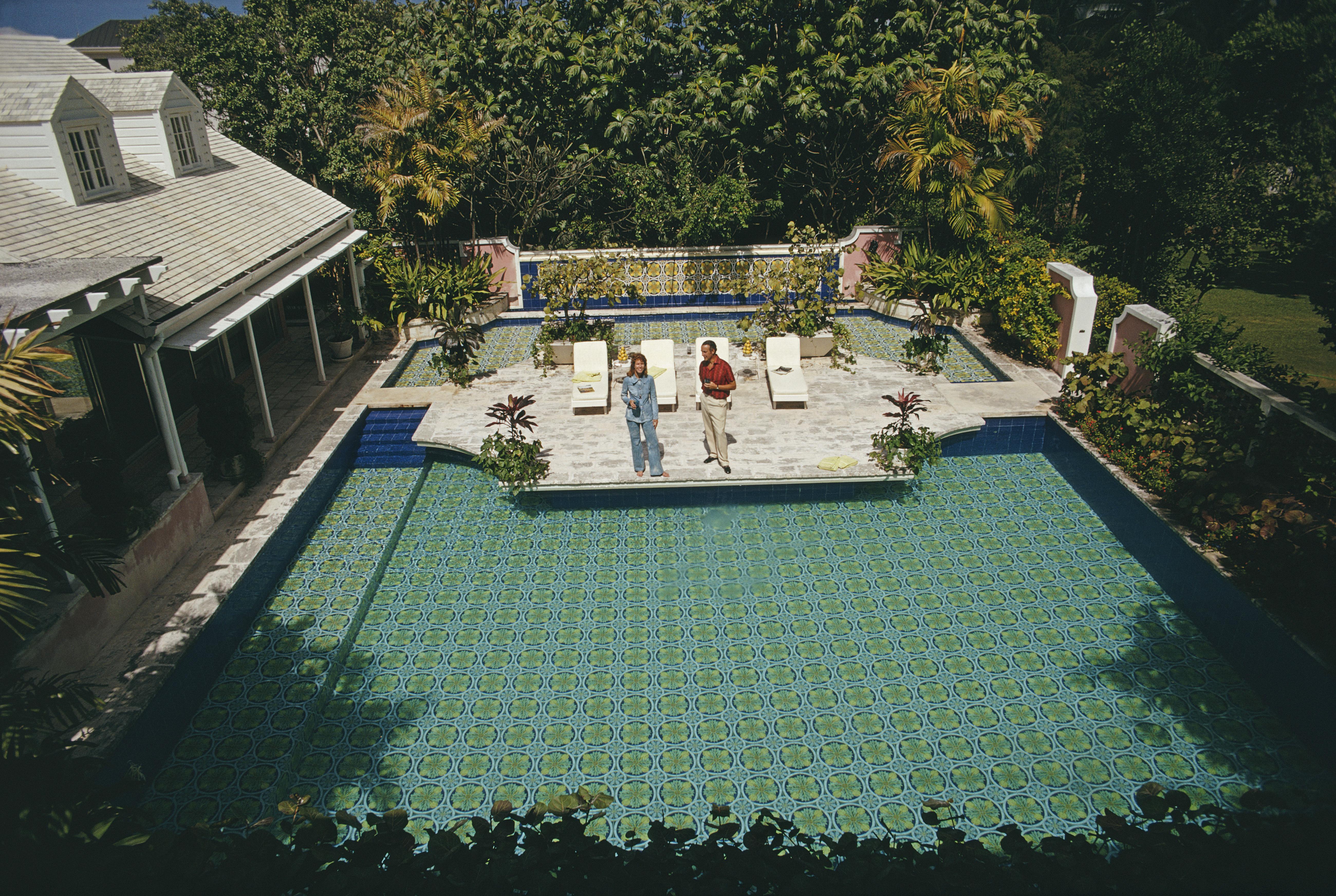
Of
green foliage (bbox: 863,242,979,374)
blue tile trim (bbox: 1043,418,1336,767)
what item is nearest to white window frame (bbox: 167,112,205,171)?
green foliage (bbox: 863,242,979,374)

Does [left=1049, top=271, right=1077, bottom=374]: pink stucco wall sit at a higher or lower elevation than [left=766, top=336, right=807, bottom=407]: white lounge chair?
higher

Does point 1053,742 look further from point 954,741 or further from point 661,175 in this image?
point 661,175

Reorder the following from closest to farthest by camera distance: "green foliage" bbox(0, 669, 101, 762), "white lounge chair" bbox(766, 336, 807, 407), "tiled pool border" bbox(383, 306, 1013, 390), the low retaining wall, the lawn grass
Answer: "green foliage" bbox(0, 669, 101, 762)
the low retaining wall
"white lounge chair" bbox(766, 336, 807, 407)
the lawn grass
"tiled pool border" bbox(383, 306, 1013, 390)

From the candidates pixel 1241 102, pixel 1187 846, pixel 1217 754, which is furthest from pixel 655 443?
pixel 1241 102

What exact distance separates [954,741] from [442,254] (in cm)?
1544

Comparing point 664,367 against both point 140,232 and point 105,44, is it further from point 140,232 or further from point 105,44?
point 105,44

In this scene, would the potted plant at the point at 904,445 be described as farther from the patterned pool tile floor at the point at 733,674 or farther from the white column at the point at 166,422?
the white column at the point at 166,422

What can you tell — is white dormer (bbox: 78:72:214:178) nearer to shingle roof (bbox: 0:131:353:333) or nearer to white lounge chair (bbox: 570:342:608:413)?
shingle roof (bbox: 0:131:353:333)

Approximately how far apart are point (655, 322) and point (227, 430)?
9388 mm

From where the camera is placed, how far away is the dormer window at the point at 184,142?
13.6 meters

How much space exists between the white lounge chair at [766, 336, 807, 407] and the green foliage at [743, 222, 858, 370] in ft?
3.19

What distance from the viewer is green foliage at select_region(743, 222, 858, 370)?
1507 centimetres

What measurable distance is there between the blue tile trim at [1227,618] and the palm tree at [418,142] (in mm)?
12385

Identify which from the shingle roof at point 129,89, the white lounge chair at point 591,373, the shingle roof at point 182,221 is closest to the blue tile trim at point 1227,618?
the white lounge chair at point 591,373
